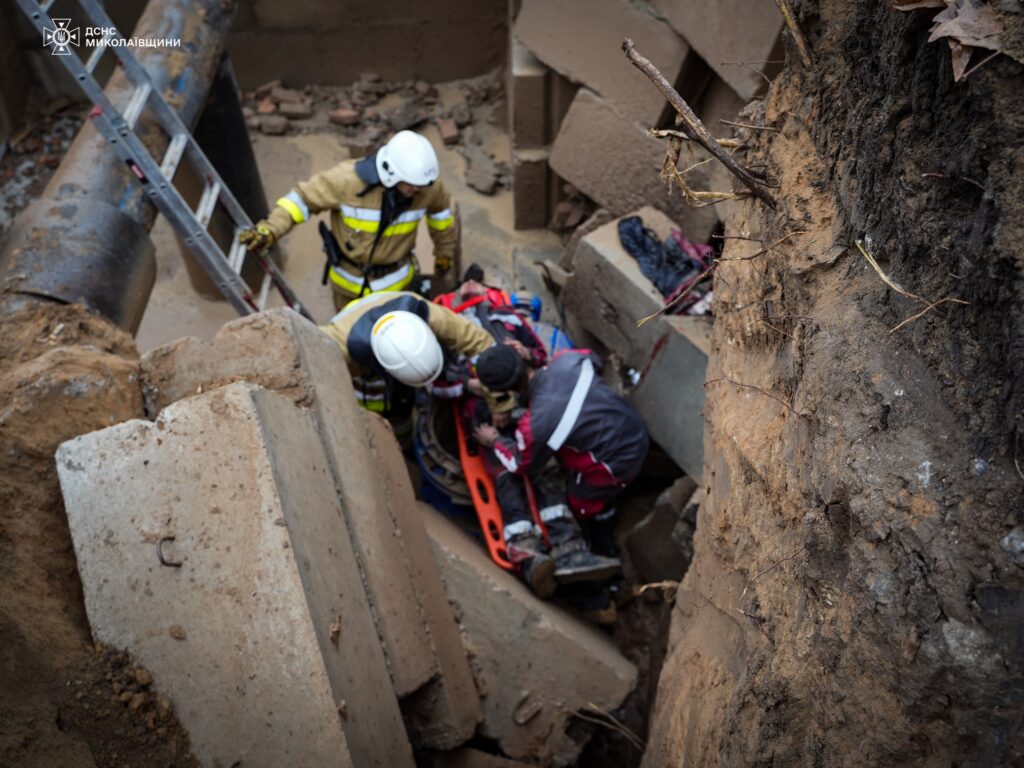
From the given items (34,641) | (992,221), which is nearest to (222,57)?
(34,641)

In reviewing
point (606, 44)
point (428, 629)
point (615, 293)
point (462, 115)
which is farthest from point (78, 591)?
point (462, 115)

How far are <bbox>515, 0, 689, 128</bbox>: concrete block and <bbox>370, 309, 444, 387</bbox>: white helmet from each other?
235 centimetres

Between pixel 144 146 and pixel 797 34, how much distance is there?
294cm

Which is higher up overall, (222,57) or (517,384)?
(222,57)

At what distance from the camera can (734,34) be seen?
4410 mm

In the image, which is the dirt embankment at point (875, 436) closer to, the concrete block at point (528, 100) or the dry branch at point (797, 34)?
the dry branch at point (797, 34)

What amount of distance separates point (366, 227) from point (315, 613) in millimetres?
2758

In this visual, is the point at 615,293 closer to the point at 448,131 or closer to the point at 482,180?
the point at 482,180

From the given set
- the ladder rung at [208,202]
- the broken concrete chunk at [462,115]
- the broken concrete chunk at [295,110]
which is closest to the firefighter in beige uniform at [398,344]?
the ladder rung at [208,202]

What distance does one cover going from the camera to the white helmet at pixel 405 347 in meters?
3.61

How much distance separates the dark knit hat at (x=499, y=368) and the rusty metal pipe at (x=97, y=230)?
161 centimetres

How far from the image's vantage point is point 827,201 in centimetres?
191

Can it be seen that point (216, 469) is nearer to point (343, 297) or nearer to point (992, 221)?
point (992, 221)

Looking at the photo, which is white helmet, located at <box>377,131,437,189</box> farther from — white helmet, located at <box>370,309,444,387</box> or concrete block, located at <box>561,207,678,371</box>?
concrete block, located at <box>561,207,678,371</box>
